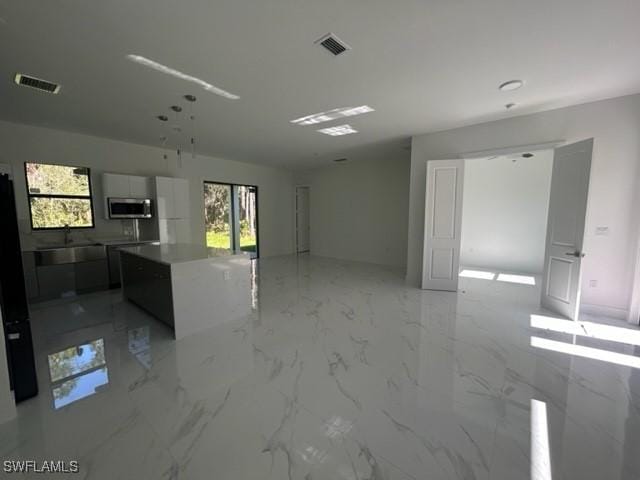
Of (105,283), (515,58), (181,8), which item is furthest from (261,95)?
(105,283)

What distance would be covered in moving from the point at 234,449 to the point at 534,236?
7.24 metres

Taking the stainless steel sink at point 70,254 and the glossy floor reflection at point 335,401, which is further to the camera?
the stainless steel sink at point 70,254

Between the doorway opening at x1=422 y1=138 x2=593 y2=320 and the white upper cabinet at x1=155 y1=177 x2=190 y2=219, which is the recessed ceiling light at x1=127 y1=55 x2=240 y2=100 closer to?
the white upper cabinet at x1=155 y1=177 x2=190 y2=219

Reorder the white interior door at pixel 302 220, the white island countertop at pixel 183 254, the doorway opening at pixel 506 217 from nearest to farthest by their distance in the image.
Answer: the white island countertop at pixel 183 254
the doorway opening at pixel 506 217
the white interior door at pixel 302 220

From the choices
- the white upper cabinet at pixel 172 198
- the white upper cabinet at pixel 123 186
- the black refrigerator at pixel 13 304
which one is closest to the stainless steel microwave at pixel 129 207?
the white upper cabinet at pixel 123 186

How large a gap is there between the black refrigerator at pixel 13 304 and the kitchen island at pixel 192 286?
105 centimetres

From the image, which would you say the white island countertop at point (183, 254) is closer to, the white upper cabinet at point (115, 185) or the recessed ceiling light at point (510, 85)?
the white upper cabinet at point (115, 185)

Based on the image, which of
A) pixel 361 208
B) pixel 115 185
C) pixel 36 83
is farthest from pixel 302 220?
pixel 36 83

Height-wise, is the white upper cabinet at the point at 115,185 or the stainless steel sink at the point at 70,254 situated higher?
the white upper cabinet at the point at 115,185

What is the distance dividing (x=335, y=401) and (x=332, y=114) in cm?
347

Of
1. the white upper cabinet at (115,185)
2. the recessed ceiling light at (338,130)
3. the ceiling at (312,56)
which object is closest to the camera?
the ceiling at (312,56)

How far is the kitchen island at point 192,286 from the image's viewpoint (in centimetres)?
286

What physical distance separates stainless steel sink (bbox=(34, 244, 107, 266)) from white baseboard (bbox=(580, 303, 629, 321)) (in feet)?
24.8

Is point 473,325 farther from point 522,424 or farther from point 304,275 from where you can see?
point 304,275
